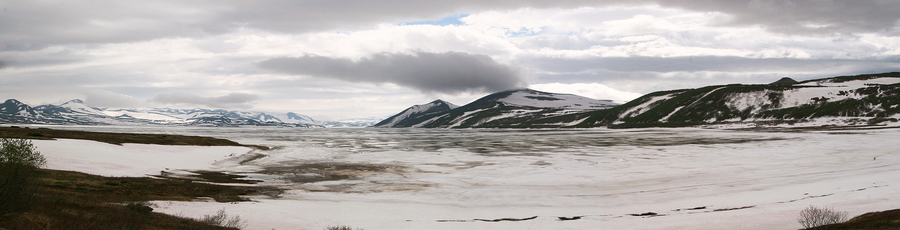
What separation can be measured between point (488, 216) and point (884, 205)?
14306 millimetres

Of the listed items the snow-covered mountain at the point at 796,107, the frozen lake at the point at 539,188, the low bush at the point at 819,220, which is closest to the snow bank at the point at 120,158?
the frozen lake at the point at 539,188

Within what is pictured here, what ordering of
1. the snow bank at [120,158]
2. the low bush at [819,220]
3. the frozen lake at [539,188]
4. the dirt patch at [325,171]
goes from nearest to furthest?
the low bush at [819,220] → the frozen lake at [539,188] → the snow bank at [120,158] → the dirt patch at [325,171]

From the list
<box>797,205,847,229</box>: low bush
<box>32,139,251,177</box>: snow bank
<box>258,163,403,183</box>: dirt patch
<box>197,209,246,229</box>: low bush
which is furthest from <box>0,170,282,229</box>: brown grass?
<box>797,205,847,229</box>: low bush

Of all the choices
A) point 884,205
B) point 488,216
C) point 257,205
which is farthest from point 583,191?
point 257,205

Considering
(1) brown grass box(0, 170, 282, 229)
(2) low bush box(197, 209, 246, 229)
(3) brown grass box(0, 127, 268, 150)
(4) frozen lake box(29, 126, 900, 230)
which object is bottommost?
(4) frozen lake box(29, 126, 900, 230)

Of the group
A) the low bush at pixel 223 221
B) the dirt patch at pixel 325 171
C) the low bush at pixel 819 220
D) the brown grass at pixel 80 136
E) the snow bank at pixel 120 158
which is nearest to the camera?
the low bush at pixel 819 220

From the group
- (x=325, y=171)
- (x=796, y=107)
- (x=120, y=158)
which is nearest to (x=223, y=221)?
(x=325, y=171)

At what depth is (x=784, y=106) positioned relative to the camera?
164750 millimetres

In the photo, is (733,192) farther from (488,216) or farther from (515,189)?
(488,216)

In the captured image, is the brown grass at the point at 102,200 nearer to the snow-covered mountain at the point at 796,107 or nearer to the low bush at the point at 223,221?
the low bush at the point at 223,221

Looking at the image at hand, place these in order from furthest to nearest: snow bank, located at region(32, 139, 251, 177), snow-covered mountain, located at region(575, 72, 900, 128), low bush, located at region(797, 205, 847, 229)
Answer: snow-covered mountain, located at region(575, 72, 900, 128), snow bank, located at region(32, 139, 251, 177), low bush, located at region(797, 205, 847, 229)

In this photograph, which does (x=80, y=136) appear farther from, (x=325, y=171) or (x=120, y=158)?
(x=325, y=171)

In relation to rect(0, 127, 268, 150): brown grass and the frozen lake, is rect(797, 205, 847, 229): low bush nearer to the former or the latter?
the frozen lake

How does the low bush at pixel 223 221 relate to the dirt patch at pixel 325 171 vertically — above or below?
above
